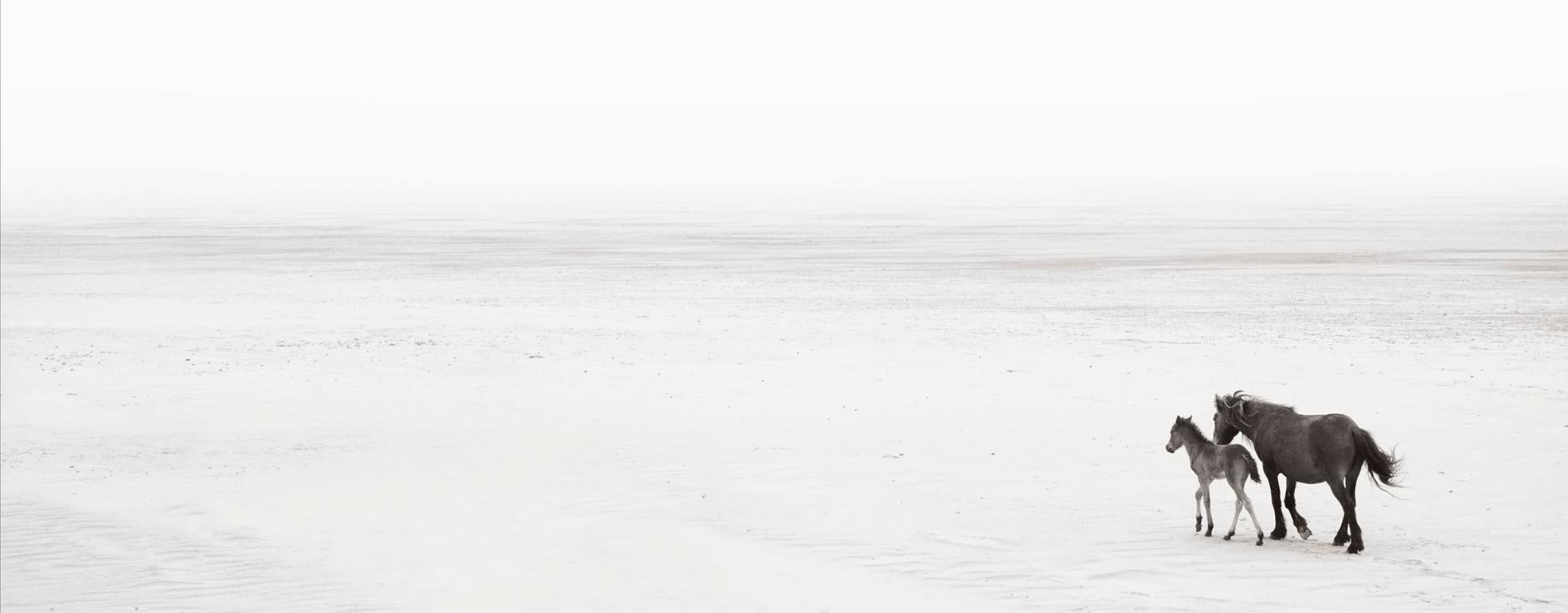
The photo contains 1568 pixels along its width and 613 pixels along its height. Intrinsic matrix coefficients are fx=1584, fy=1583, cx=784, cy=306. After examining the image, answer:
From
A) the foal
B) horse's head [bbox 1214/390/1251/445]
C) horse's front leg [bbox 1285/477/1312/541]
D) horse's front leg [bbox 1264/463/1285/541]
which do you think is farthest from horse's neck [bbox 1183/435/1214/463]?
horse's front leg [bbox 1285/477/1312/541]

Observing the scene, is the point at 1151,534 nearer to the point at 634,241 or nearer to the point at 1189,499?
the point at 1189,499

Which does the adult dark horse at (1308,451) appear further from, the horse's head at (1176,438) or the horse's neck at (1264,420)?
the horse's head at (1176,438)

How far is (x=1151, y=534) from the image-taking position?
11.2 m

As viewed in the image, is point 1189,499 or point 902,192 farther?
point 902,192

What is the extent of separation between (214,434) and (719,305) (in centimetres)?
1363

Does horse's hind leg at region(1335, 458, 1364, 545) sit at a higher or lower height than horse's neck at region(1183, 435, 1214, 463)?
lower

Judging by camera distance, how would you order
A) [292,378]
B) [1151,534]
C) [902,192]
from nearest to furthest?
[1151,534]
[292,378]
[902,192]

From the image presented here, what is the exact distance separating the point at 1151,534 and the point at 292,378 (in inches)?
487

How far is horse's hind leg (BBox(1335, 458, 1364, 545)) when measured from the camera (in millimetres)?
10023

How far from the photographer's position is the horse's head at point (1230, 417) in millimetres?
10562

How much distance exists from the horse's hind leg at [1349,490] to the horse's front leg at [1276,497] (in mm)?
356

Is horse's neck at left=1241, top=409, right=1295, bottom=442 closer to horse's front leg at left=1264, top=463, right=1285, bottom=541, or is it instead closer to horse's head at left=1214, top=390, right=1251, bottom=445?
horse's head at left=1214, top=390, right=1251, bottom=445

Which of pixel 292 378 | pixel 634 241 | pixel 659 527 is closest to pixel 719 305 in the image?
pixel 292 378

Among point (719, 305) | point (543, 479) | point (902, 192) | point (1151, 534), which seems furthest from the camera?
point (902, 192)
